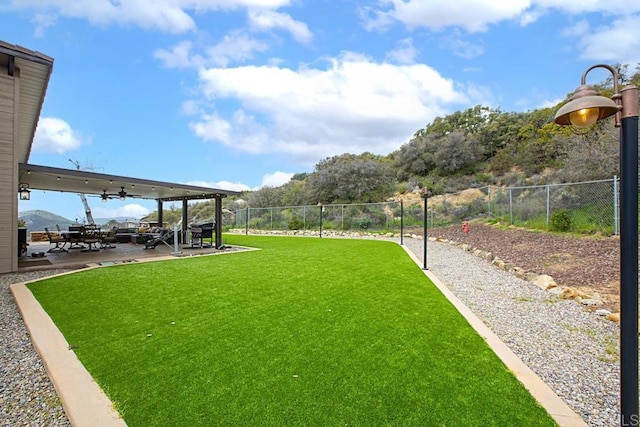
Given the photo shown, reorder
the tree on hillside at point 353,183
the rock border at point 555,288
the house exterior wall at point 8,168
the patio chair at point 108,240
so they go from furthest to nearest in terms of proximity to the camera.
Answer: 1. the tree on hillside at point 353,183
2. the patio chair at point 108,240
3. the house exterior wall at point 8,168
4. the rock border at point 555,288

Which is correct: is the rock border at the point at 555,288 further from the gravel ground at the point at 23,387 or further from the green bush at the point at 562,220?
the gravel ground at the point at 23,387

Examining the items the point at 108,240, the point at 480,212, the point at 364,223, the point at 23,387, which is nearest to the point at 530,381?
the point at 23,387

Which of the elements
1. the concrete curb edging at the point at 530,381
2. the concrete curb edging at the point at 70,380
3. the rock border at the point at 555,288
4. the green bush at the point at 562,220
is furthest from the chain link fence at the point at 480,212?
the concrete curb edging at the point at 70,380

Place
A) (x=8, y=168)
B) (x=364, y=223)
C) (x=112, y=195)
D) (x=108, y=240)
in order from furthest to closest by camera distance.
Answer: (x=364, y=223) < (x=112, y=195) < (x=108, y=240) < (x=8, y=168)

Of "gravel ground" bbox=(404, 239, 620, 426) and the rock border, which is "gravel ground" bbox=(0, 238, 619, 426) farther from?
the rock border

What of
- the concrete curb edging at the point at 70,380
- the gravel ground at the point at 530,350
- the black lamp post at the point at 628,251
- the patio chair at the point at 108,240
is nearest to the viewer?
the black lamp post at the point at 628,251

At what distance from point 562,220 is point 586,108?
30.7 ft

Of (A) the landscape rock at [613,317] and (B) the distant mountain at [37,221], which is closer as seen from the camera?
(A) the landscape rock at [613,317]

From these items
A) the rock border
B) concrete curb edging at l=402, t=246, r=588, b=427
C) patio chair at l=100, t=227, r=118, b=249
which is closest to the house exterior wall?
patio chair at l=100, t=227, r=118, b=249

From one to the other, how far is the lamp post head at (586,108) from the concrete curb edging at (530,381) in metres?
1.92

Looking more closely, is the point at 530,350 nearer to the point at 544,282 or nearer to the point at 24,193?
the point at 544,282

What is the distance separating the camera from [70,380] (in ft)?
7.94

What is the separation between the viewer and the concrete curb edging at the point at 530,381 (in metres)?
2.04

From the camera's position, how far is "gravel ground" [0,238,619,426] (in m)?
2.18
